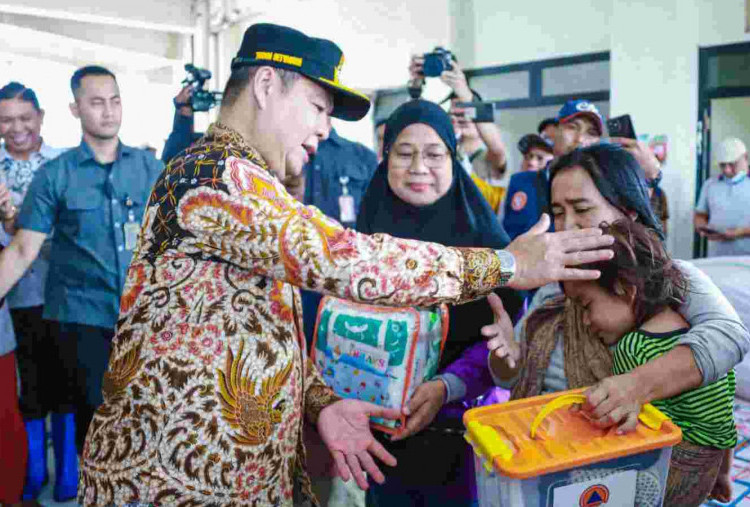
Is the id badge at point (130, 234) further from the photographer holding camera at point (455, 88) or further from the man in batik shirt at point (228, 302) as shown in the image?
the man in batik shirt at point (228, 302)

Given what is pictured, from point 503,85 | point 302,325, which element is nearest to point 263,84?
point 302,325

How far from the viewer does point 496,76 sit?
7.85 meters

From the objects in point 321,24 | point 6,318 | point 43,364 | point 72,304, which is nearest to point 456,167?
point 72,304

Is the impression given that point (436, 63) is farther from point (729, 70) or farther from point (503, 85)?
point (503, 85)

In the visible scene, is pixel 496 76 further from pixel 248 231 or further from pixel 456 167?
pixel 248 231

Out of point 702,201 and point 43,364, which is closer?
point 43,364

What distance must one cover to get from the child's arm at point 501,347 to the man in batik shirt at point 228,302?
32 centimetres

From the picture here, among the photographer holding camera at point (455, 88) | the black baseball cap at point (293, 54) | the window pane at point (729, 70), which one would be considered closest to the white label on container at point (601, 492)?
the black baseball cap at point (293, 54)

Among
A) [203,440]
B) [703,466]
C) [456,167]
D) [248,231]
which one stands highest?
[456,167]

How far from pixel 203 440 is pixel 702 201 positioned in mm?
5833

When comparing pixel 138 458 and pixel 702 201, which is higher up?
pixel 702 201

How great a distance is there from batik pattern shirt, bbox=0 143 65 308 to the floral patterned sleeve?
228cm

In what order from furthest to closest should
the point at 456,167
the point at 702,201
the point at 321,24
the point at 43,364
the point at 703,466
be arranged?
the point at 321,24 → the point at 702,201 → the point at 43,364 → the point at 456,167 → the point at 703,466

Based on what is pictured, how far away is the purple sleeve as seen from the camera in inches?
63.7
